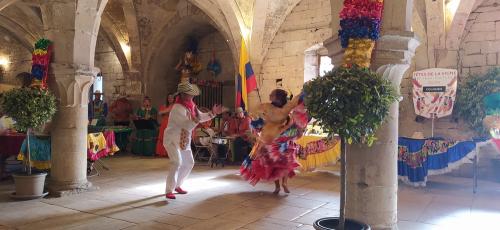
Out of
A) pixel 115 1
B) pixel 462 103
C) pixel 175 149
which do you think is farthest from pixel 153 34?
pixel 462 103

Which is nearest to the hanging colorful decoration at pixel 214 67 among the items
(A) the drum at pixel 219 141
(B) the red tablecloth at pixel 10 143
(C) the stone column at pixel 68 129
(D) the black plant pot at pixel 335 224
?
(A) the drum at pixel 219 141

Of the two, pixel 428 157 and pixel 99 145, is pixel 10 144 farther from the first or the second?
pixel 428 157

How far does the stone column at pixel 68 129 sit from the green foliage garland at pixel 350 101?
383 cm

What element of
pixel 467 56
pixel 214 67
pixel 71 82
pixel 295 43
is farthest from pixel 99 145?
pixel 467 56

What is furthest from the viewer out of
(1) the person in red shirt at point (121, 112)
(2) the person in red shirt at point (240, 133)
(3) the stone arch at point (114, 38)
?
(3) the stone arch at point (114, 38)

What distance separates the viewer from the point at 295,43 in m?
9.45

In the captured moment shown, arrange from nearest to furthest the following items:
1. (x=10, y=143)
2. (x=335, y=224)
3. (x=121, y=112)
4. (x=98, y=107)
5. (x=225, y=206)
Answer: (x=335, y=224)
(x=225, y=206)
(x=10, y=143)
(x=121, y=112)
(x=98, y=107)

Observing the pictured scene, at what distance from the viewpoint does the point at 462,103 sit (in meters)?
6.99

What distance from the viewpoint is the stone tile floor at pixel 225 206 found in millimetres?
3945

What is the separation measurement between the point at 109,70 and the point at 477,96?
11158 millimetres

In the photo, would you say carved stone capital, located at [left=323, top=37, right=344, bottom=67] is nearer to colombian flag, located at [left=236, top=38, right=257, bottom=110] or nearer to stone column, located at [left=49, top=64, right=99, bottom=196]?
stone column, located at [left=49, top=64, right=99, bottom=196]

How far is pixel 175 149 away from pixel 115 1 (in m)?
7.27

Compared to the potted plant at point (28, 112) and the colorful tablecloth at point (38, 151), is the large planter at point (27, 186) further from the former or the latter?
the colorful tablecloth at point (38, 151)

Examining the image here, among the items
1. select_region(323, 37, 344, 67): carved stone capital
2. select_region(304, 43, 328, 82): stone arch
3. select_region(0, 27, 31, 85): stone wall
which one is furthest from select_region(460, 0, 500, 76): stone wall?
select_region(0, 27, 31, 85): stone wall
